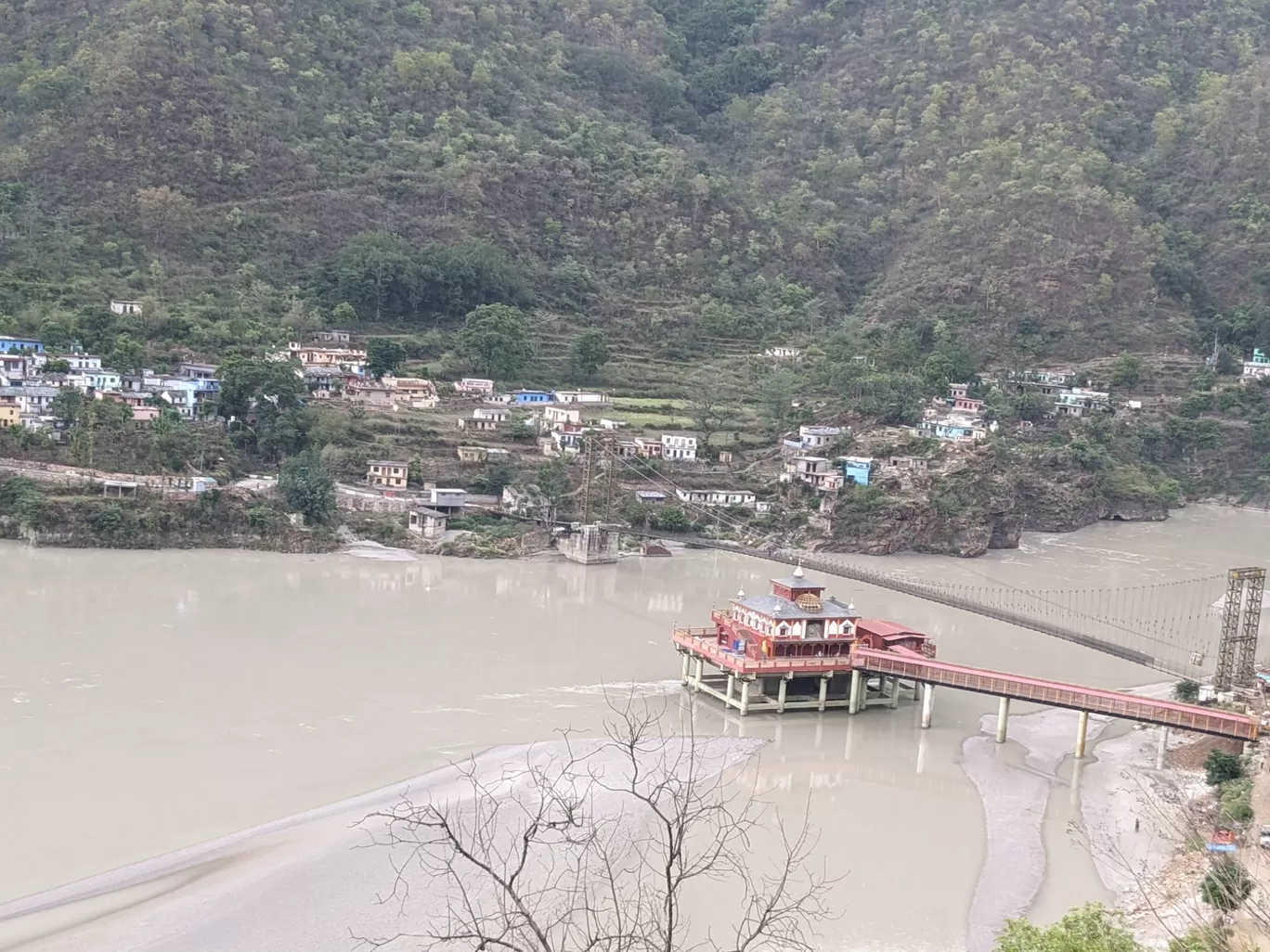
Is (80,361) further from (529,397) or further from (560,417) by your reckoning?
(560,417)

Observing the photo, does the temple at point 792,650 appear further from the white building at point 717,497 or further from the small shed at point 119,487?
the small shed at point 119,487

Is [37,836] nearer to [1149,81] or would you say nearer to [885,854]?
[885,854]

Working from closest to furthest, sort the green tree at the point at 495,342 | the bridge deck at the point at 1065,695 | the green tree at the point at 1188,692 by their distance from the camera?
the bridge deck at the point at 1065,695, the green tree at the point at 1188,692, the green tree at the point at 495,342

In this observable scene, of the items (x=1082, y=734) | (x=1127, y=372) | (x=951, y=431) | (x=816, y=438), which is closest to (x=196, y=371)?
(x=816, y=438)

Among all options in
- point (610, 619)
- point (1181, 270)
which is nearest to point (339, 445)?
point (610, 619)

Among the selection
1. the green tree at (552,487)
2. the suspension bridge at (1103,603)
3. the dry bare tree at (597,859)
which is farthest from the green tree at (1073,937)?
the green tree at (552,487)

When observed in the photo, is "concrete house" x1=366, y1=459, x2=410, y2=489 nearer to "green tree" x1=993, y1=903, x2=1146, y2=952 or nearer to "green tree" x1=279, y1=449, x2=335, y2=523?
"green tree" x1=279, y1=449, x2=335, y2=523
